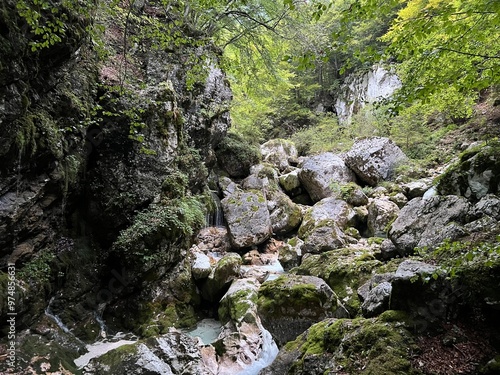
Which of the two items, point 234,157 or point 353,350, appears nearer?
point 353,350

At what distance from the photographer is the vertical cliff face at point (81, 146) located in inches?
183

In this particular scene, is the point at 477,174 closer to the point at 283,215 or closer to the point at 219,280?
the point at 219,280

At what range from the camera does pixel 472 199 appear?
6.46m

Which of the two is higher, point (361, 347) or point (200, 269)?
point (200, 269)

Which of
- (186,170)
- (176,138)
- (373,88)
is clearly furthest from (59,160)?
(373,88)

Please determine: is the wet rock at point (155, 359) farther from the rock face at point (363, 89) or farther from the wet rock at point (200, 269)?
the rock face at point (363, 89)

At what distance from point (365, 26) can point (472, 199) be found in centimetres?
1760

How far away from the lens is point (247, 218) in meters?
12.2

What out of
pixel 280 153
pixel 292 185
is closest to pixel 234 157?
pixel 292 185

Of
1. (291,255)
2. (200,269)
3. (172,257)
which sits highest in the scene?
(172,257)

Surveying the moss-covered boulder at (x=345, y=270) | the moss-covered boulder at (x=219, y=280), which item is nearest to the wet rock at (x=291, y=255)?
the moss-covered boulder at (x=345, y=270)

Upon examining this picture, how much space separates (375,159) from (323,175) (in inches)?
107

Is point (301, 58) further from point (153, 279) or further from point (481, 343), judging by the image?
point (153, 279)

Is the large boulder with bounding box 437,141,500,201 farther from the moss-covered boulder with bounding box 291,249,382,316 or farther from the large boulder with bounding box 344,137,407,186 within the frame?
the large boulder with bounding box 344,137,407,186
